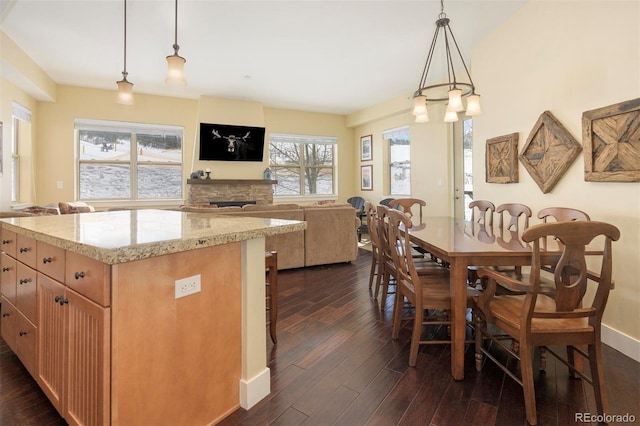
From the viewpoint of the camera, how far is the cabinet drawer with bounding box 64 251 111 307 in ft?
3.75

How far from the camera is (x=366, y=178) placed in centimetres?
761

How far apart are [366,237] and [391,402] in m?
5.38

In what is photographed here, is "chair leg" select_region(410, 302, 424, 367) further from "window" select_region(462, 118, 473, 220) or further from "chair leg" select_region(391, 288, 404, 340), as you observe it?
"window" select_region(462, 118, 473, 220)


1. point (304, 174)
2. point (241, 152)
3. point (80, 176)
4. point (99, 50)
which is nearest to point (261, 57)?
point (99, 50)

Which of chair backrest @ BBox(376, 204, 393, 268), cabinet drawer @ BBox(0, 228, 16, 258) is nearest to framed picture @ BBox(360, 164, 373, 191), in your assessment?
chair backrest @ BBox(376, 204, 393, 268)

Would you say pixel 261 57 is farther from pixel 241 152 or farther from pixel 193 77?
pixel 241 152

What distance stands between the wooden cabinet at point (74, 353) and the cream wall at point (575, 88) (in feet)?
9.86

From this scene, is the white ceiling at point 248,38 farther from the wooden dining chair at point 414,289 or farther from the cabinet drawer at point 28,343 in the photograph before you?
the cabinet drawer at point 28,343

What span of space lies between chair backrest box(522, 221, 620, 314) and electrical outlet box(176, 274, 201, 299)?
1426mm

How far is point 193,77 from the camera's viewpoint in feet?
17.0

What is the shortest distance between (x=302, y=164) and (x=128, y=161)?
11.6ft

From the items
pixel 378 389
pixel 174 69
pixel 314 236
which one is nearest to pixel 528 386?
pixel 378 389

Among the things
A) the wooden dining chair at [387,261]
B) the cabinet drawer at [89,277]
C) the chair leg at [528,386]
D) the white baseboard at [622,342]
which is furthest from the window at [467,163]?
the cabinet drawer at [89,277]

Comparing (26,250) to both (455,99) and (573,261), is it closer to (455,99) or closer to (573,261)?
(573,261)
